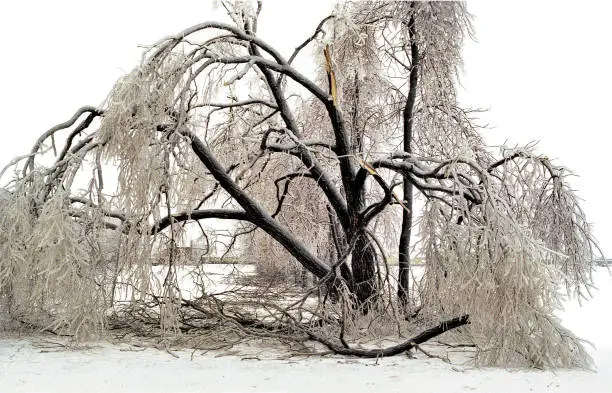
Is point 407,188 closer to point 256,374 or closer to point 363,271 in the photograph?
point 363,271

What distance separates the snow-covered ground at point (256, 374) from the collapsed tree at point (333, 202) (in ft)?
0.70

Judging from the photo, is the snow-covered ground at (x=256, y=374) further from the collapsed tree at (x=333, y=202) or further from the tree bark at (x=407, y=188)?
the tree bark at (x=407, y=188)

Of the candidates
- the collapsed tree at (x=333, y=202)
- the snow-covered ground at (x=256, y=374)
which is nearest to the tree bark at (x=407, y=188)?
the collapsed tree at (x=333, y=202)

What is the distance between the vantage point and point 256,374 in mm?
4270

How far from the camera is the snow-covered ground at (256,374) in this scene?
394 centimetres

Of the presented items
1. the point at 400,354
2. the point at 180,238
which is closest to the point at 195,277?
the point at 180,238

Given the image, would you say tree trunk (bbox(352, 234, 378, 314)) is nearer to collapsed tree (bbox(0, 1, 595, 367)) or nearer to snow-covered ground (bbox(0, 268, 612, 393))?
collapsed tree (bbox(0, 1, 595, 367))

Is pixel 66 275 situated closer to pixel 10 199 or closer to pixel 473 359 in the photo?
pixel 10 199

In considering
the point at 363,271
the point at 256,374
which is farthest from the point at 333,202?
the point at 256,374

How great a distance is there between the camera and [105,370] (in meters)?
4.36

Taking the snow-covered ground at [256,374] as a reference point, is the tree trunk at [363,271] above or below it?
above

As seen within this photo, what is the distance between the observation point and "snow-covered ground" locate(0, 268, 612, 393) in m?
3.94

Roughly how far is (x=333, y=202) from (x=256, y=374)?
2435mm

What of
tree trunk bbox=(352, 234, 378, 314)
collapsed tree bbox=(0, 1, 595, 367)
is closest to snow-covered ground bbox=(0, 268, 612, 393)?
collapsed tree bbox=(0, 1, 595, 367)
